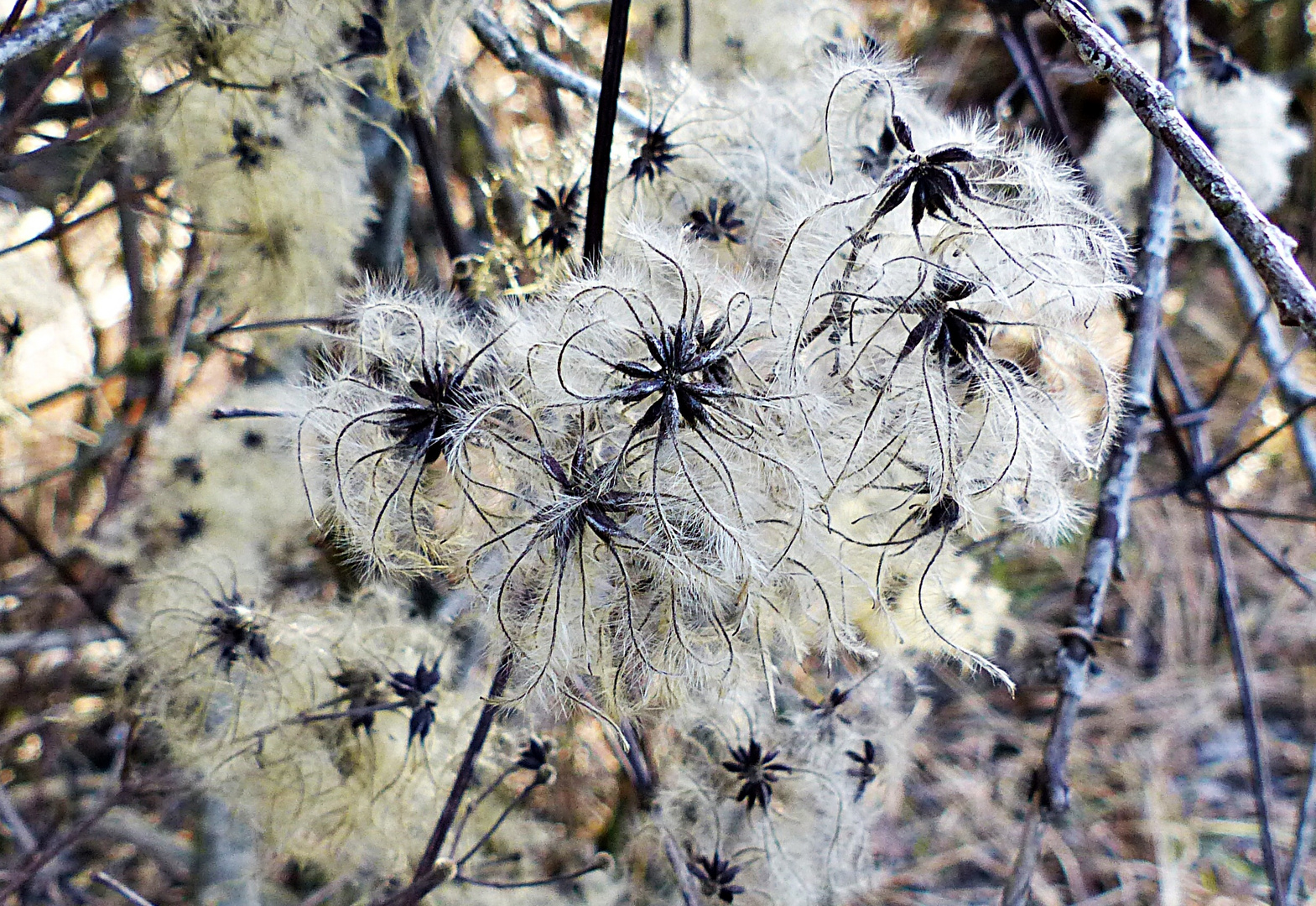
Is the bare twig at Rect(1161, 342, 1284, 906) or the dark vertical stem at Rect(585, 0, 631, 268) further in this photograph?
the bare twig at Rect(1161, 342, 1284, 906)

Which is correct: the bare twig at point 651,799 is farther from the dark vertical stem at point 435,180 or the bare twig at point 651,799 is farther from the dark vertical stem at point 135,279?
the dark vertical stem at point 135,279

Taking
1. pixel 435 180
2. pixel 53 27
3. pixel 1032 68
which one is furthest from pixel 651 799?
pixel 1032 68

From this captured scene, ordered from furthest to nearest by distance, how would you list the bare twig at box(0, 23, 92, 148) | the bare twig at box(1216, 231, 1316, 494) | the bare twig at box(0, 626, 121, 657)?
the bare twig at box(0, 626, 121, 657) → the bare twig at box(1216, 231, 1316, 494) → the bare twig at box(0, 23, 92, 148)

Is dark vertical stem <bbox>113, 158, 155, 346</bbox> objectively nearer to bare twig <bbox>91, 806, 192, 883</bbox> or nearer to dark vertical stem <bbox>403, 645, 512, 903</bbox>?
bare twig <bbox>91, 806, 192, 883</bbox>

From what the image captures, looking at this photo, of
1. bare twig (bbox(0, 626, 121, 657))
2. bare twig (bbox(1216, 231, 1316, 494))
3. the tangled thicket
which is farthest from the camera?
bare twig (bbox(0, 626, 121, 657))

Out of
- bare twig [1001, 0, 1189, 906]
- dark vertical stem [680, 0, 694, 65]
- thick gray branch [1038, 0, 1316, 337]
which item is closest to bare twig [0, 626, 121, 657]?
dark vertical stem [680, 0, 694, 65]

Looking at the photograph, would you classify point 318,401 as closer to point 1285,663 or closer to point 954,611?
point 954,611

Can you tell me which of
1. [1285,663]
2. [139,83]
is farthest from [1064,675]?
[1285,663]
